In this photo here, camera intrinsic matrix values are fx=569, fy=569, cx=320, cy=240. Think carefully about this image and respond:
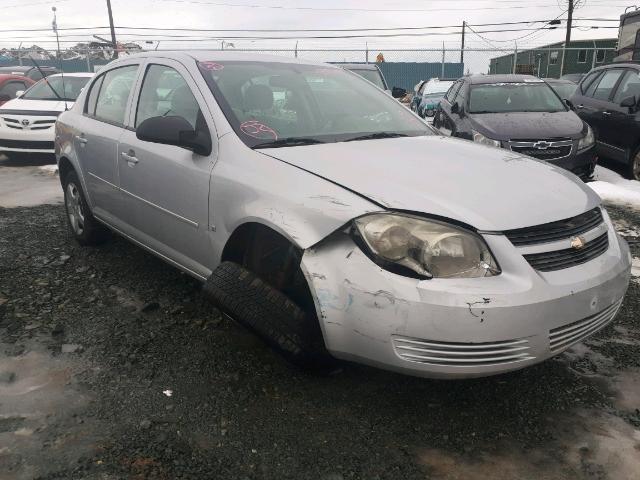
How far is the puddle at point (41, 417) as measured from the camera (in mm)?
2242

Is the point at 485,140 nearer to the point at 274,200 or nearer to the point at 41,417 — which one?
the point at 274,200

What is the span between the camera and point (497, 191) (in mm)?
2469

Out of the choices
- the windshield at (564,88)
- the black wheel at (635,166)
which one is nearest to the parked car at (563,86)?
the windshield at (564,88)

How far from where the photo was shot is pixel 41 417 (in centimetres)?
254

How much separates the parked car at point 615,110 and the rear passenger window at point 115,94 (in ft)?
21.0

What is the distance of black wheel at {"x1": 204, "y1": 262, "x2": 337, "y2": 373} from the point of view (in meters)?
2.46

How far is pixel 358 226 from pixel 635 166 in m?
6.64

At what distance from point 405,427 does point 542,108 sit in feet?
22.3

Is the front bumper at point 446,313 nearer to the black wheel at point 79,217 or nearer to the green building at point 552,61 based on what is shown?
the black wheel at point 79,217

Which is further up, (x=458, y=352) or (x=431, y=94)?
(x=458, y=352)

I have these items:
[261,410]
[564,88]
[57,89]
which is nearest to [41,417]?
[261,410]

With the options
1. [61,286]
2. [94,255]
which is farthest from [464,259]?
[94,255]

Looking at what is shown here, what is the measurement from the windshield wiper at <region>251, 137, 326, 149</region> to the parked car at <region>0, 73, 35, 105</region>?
1139 centimetres

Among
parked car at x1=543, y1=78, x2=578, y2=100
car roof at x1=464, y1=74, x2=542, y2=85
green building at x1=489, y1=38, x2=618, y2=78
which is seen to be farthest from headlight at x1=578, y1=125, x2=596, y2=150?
green building at x1=489, y1=38, x2=618, y2=78
